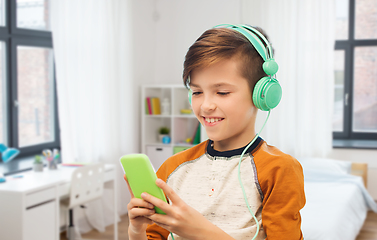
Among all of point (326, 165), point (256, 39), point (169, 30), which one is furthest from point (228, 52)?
point (169, 30)

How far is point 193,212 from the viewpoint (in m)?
0.69

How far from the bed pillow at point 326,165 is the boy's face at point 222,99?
3.09m

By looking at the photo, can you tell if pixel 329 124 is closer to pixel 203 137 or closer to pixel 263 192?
pixel 203 137

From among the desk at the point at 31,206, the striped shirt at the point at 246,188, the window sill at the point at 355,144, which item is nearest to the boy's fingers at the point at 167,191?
the striped shirt at the point at 246,188

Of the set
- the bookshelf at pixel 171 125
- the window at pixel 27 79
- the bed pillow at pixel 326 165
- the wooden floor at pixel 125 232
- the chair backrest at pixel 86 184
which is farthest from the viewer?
the bookshelf at pixel 171 125

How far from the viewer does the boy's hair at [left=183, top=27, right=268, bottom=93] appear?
0.76 metres

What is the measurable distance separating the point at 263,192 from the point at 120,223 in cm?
328

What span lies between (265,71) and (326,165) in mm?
3193

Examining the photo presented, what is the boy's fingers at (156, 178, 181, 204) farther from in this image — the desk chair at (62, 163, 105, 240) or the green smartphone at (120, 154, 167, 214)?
the desk chair at (62, 163, 105, 240)

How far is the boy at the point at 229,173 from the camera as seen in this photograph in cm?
70

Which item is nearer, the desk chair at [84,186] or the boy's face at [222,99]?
the boy's face at [222,99]

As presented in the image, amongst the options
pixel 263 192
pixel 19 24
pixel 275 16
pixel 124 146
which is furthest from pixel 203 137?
pixel 263 192

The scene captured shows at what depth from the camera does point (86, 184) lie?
9.56ft

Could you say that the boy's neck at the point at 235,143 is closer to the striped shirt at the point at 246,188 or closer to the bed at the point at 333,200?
the striped shirt at the point at 246,188
